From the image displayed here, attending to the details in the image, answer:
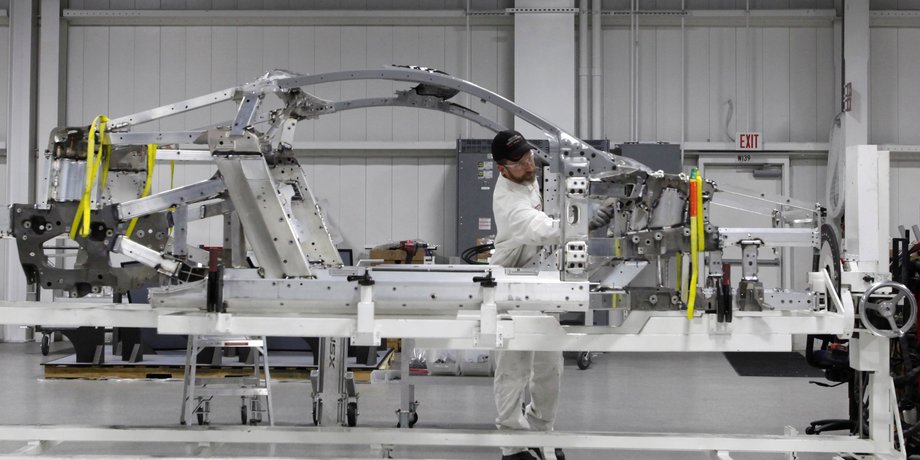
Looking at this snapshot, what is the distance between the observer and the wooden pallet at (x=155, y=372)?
831 centimetres

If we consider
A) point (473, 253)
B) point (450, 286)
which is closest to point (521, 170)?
point (450, 286)

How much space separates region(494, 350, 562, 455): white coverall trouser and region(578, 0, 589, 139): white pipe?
21.5ft

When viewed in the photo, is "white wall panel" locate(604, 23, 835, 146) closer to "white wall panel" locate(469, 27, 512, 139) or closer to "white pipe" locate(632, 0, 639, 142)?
"white pipe" locate(632, 0, 639, 142)

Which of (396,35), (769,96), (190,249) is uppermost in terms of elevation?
(396,35)

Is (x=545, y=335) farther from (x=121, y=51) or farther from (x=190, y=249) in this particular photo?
(x=121, y=51)

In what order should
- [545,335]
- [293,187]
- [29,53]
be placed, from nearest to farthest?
[545,335], [293,187], [29,53]

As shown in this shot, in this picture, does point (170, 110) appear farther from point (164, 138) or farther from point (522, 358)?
point (522, 358)

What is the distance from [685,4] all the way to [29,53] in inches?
348

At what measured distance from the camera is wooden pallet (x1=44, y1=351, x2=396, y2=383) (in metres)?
8.31

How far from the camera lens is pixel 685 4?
11.4 m

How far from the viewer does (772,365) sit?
32.2 feet

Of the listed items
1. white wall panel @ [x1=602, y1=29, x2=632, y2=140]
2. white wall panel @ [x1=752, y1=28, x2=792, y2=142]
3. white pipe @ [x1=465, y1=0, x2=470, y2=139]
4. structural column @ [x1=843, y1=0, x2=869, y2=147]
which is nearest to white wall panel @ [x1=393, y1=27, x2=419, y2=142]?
white pipe @ [x1=465, y1=0, x2=470, y2=139]

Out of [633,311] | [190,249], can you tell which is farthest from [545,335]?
[190,249]

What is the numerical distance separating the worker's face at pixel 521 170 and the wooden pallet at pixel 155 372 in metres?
3.95
